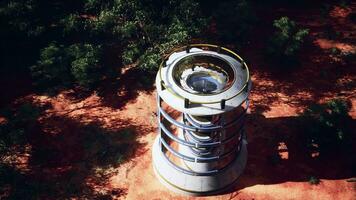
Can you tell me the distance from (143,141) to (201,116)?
9.40 metres

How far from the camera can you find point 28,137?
3008 centimetres

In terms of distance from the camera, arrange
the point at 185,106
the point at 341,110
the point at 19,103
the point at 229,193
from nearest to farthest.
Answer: the point at 185,106 < the point at 229,193 < the point at 341,110 < the point at 19,103

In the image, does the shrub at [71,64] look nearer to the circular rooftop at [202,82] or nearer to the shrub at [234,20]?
the circular rooftop at [202,82]

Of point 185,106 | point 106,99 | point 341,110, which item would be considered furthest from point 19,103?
point 341,110

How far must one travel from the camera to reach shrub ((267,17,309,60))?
1329 inches

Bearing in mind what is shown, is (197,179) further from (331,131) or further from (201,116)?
(331,131)

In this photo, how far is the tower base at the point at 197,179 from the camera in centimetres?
2511

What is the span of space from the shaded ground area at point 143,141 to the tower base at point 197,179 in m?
0.66

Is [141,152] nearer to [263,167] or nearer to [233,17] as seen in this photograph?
[263,167]

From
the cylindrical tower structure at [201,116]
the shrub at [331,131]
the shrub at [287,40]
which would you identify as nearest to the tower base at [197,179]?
the cylindrical tower structure at [201,116]

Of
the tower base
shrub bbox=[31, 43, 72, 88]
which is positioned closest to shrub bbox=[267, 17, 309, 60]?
the tower base

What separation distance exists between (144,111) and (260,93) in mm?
11376

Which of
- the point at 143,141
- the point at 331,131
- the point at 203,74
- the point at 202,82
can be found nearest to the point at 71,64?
the point at 143,141

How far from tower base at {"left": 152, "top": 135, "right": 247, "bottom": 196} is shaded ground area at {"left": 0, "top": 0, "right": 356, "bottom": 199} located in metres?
0.66
